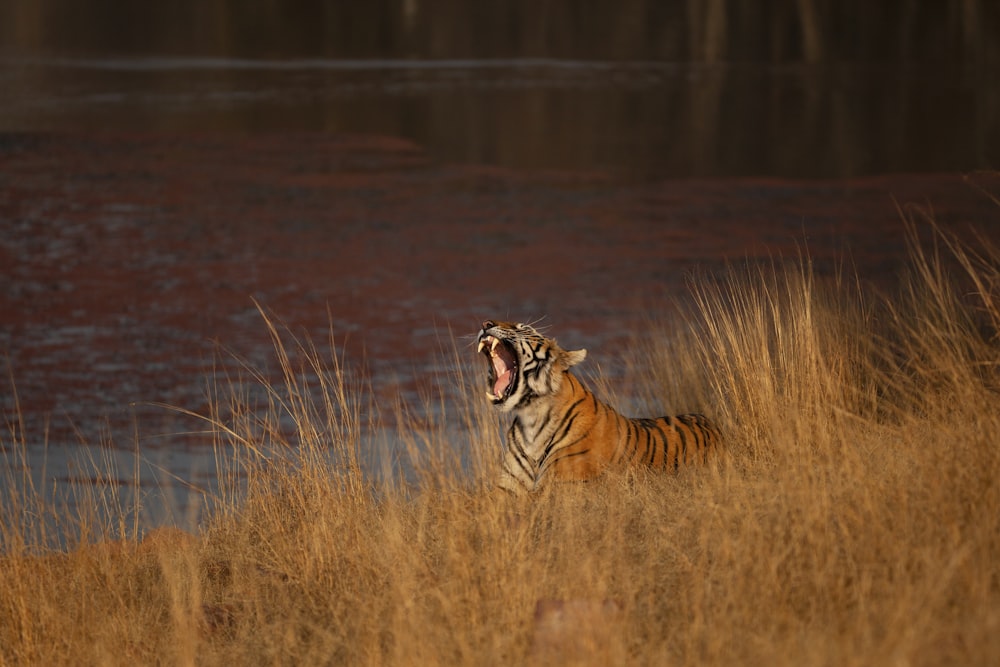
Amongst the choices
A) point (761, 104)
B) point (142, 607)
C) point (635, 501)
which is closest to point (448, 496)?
point (635, 501)

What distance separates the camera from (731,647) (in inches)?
145

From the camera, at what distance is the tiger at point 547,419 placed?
5.72m

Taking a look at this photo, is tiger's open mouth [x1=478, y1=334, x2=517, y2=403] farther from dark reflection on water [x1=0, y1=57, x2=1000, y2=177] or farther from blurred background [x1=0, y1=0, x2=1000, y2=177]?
blurred background [x1=0, y1=0, x2=1000, y2=177]

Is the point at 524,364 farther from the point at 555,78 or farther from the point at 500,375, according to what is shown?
the point at 555,78

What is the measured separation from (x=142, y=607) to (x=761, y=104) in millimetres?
25792

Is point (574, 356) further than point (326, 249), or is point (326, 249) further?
point (326, 249)

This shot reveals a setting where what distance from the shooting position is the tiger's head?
5.73 m

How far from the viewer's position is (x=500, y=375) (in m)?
5.85

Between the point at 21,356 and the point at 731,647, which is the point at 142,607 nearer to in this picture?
the point at 731,647

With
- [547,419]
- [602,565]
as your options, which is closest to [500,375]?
[547,419]

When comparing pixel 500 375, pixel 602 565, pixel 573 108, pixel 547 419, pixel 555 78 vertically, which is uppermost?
pixel 555 78

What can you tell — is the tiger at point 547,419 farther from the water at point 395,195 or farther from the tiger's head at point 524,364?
the water at point 395,195

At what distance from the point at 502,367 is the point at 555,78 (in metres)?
27.4

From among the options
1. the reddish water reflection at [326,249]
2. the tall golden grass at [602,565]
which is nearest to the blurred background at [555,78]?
the reddish water reflection at [326,249]
